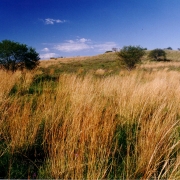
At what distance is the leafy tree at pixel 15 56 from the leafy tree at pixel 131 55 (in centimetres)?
857

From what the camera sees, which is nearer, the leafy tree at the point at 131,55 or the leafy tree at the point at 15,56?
the leafy tree at the point at 15,56

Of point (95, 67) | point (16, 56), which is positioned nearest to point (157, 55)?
point (95, 67)

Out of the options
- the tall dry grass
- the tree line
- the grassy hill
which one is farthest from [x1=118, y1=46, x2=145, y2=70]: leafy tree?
the tall dry grass

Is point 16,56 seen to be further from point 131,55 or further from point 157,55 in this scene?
point 157,55

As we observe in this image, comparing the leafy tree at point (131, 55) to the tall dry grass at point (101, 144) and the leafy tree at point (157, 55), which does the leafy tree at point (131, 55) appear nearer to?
the tall dry grass at point (101, 144)

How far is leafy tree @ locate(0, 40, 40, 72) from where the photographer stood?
1030 cm

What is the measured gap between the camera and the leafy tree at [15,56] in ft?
33.8

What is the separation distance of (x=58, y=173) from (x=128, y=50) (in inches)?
625

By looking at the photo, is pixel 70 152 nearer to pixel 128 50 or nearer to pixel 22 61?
pixel 22 61

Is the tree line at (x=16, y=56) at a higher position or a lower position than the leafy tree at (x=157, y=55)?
lower

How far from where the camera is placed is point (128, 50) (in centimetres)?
1598

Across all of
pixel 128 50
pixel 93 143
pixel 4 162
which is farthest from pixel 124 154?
pixel 128 50

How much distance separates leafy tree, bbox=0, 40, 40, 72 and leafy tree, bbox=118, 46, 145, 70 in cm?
857

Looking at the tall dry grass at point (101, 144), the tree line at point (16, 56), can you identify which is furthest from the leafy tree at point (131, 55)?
the tall dry grass at point (101, 144)
